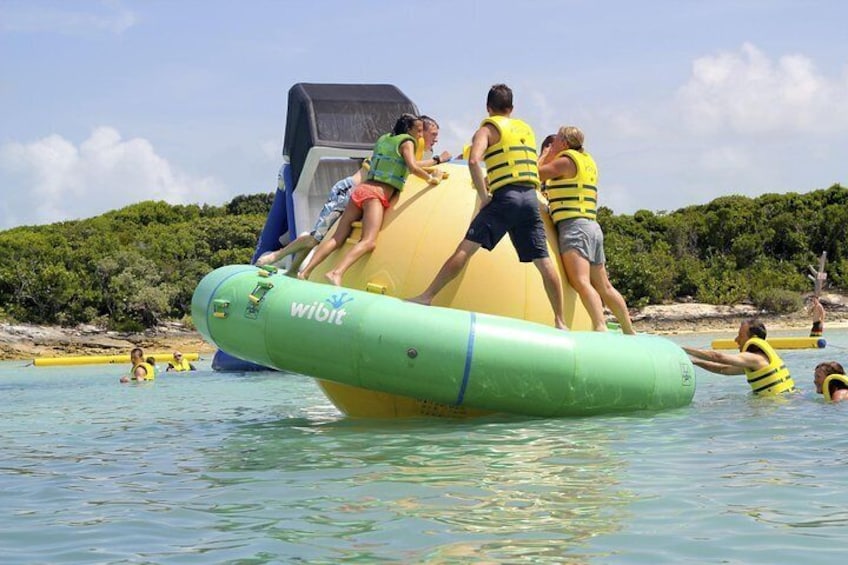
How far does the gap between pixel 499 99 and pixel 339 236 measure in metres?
1.38

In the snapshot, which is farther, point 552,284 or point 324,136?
point 324,136

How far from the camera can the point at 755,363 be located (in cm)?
871

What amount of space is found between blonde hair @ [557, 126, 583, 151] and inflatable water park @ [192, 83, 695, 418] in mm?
607

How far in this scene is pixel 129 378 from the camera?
15.1 m

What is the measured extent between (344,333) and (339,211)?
4.24 feet

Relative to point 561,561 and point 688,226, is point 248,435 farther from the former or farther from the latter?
point 688,226

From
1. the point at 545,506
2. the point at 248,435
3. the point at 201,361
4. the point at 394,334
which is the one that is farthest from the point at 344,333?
the point at 201,361

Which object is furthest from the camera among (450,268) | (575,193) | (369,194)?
(575,193)

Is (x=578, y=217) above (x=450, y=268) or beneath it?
above

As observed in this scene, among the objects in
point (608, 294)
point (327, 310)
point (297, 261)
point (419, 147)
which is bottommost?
point (327, 310)

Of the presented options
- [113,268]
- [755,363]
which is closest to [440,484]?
[755,363]

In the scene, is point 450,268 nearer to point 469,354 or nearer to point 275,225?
point 469,354

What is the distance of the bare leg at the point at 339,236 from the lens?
717 cm

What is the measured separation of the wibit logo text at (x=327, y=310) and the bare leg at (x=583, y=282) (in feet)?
5.05
